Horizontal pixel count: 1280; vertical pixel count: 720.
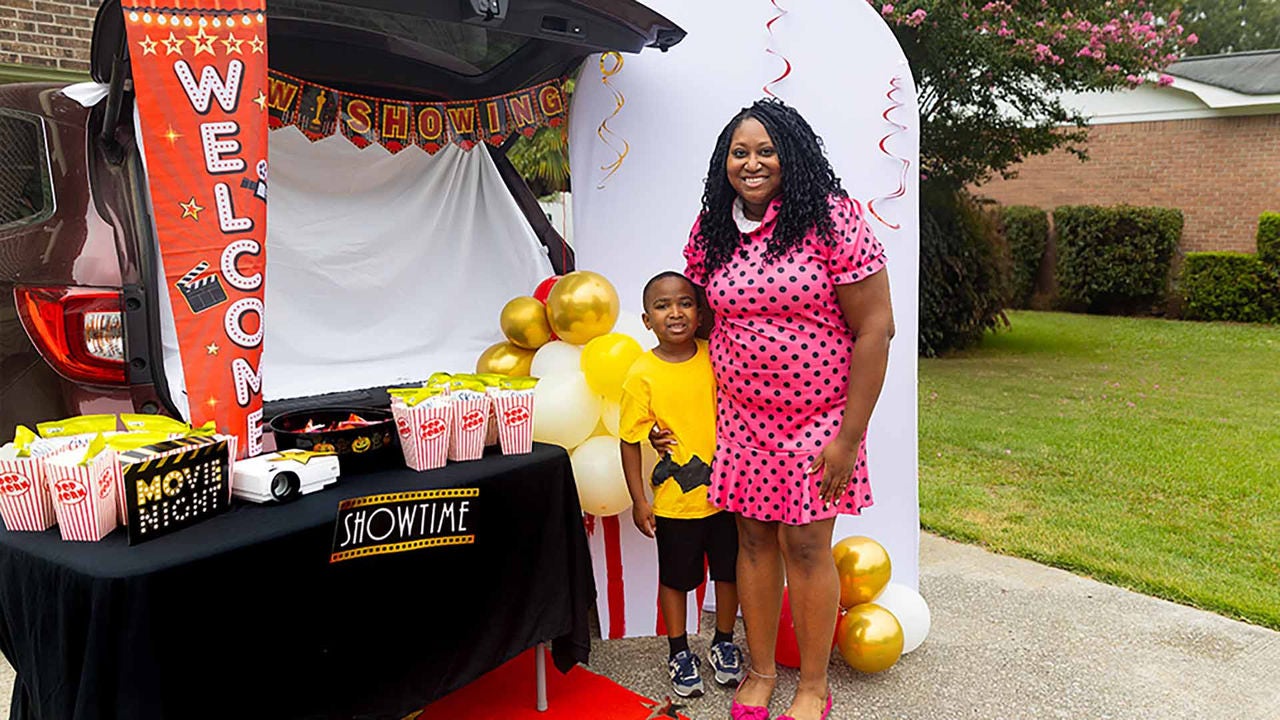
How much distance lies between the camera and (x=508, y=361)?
3229 millimetres

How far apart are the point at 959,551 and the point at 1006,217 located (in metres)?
12.9

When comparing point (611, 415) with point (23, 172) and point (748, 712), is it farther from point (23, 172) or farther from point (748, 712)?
point (23, 172)

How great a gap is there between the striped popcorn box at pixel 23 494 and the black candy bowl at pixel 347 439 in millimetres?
531

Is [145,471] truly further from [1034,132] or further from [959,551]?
[1034,132]

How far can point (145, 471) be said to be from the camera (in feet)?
5.63

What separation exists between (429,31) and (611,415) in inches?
66.6

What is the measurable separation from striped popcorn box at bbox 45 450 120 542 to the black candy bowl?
1.54ft

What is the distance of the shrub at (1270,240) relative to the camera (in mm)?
12875

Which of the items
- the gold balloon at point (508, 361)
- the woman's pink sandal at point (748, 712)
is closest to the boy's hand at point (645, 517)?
the woman's pink sandal at point (748, 712)

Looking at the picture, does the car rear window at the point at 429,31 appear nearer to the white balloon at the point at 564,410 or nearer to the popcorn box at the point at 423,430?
the white balloon at the point at 564,410

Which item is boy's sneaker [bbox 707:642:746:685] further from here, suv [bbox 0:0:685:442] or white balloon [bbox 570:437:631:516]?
suv [bbox 0:0:685:442]

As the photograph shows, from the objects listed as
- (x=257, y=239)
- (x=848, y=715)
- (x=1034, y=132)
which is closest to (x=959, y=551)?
(x=848, y=715)

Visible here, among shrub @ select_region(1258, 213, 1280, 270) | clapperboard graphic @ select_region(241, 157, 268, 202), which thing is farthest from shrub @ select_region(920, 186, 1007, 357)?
clapperboard graphic @ select_region(241, 157, 268, 202)

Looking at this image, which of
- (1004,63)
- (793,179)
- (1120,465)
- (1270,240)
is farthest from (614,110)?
(1270,240)
